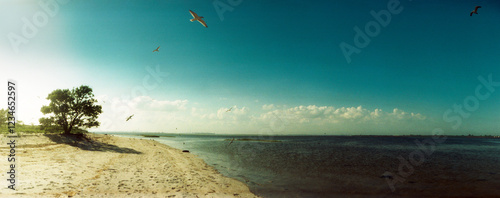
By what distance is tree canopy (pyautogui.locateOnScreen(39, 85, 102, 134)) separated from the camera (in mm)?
38438

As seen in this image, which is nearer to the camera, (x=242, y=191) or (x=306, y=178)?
(x=242, y=191)

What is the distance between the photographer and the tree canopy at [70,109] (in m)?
38.4

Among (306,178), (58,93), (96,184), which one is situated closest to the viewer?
(96,184)

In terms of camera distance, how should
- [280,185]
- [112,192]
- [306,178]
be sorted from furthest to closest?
[306,178] → [280,185] → [112,192]

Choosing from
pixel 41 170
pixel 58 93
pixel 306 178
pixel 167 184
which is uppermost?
pixel 58 93

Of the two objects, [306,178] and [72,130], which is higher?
[72,130]

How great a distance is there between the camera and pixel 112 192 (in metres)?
11.6

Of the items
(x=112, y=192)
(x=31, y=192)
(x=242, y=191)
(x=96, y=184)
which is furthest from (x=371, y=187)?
(x=31, y=192)

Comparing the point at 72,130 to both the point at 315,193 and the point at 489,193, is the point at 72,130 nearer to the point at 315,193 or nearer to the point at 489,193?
the point at 315,193

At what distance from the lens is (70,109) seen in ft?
132

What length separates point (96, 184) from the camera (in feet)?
41.4

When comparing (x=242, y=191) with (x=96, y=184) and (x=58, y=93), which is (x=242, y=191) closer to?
A: (x=96, y=184)

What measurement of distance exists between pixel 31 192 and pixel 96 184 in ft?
9.32

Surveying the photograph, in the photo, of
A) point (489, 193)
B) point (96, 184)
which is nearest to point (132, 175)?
point (96, 184)
